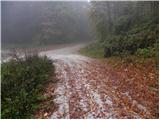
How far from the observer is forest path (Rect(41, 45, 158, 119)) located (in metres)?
6.71

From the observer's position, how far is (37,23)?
133 ft

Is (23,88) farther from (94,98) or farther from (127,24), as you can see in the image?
(127,24)

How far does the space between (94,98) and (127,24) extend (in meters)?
12.7

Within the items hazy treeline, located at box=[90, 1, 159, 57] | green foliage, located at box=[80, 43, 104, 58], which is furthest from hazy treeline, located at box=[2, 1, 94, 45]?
green foliage, located at box=[80, 43, 104, 58]

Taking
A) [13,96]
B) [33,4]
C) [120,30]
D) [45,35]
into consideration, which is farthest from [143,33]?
[33,4]

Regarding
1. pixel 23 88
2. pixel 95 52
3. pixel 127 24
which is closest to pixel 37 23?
pixel 95 52

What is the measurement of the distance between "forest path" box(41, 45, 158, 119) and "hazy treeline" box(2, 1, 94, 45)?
28.7 metres

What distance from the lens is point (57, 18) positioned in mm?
40094

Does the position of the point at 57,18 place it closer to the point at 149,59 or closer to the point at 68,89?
the point at 149,59

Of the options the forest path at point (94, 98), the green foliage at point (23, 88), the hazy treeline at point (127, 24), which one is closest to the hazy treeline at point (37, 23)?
the hazy treeline at point (127, 24)

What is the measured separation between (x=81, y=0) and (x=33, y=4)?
9.07 meters

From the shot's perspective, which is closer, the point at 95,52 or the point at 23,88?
the point at 23,88

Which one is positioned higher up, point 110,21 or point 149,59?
point 110,21

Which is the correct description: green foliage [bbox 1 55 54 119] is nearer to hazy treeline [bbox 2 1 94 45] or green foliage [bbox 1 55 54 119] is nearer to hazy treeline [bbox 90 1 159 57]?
hazy treeline [bbox 90 1 159 57]
